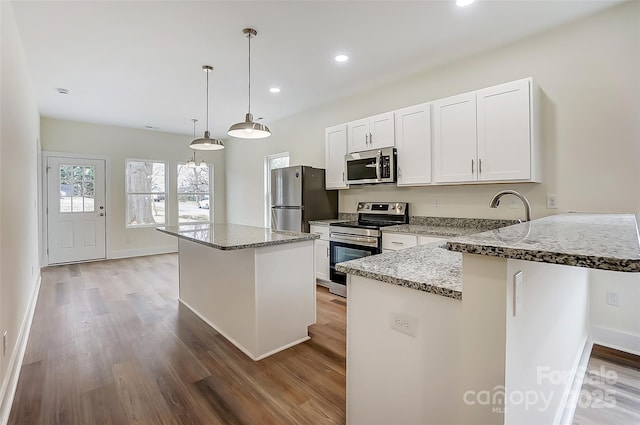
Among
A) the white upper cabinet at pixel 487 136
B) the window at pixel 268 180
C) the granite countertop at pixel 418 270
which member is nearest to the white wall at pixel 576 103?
the white upper cabinet at pixel 487 136

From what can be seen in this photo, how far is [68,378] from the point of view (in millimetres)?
2096

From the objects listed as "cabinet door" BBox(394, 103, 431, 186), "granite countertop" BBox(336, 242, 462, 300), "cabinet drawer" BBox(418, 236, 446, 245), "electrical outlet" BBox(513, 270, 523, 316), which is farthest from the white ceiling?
"electrical outlet" BBox(513, 270, 523, 316)

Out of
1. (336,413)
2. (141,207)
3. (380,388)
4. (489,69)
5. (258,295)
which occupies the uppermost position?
(489,69)

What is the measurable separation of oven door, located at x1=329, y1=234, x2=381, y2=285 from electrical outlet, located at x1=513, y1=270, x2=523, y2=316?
7.99 feet

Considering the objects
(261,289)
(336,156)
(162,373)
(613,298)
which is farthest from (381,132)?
(162,373)

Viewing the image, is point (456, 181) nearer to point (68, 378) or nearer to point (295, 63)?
point (295, 63)

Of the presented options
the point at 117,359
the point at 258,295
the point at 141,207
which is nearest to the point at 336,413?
the point at 258,295

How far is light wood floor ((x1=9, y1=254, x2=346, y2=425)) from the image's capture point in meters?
1.75

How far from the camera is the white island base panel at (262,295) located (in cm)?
234

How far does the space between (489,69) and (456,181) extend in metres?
1.20

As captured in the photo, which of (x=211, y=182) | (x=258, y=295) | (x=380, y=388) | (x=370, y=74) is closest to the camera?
(x=380, y=388)

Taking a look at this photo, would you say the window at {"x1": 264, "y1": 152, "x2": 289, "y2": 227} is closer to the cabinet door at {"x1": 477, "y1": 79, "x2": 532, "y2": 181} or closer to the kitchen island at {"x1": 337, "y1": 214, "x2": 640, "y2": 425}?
the cabinet door at {"x1": 477, "y1": 79, "x2": 532, "y2": 181}

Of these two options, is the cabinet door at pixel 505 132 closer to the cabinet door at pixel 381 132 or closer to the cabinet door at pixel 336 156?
the cabinet door at pixel 381 132

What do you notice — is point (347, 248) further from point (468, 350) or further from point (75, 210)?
point (75, 210)
